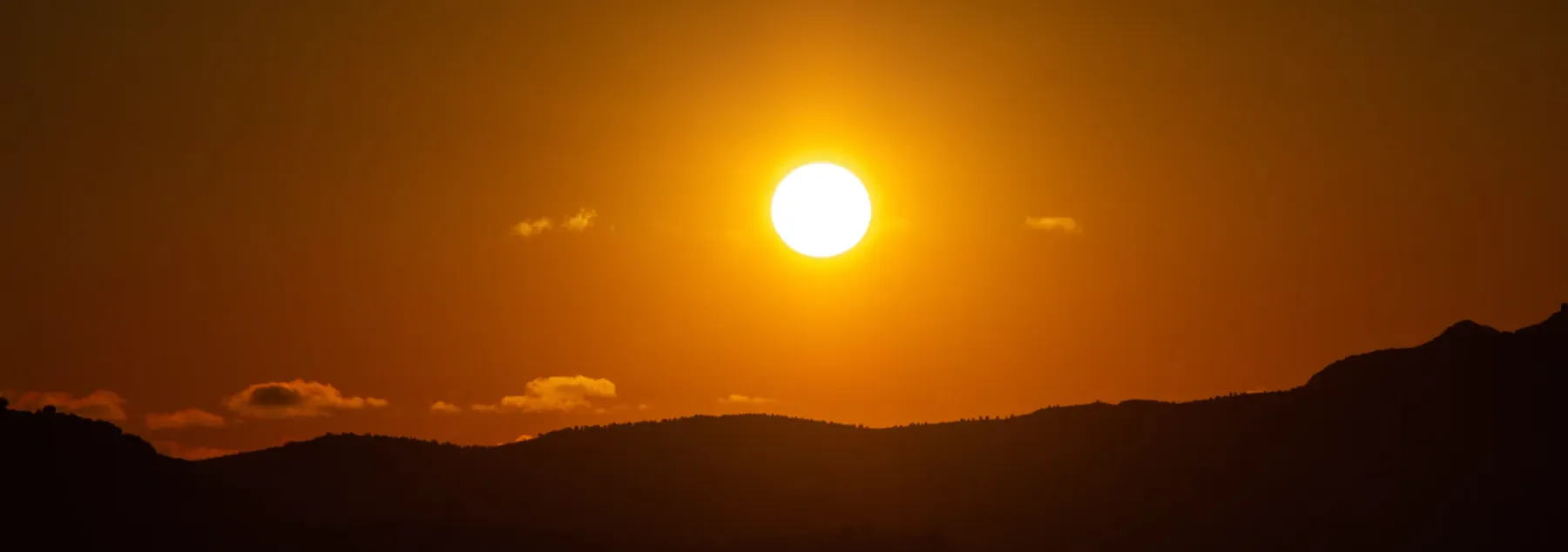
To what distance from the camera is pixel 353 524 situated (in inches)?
3649

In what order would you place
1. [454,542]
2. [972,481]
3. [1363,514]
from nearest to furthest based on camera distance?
1. [454,542]
2. [1363,514]
3. [972,481]

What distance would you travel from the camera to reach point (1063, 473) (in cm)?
11581

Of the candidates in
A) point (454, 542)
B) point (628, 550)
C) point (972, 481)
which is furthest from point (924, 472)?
point (454, 542)

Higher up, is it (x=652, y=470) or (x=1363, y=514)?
(x=652, y=470)

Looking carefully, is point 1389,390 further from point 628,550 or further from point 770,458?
point 628,550

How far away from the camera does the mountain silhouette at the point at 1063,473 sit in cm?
10825

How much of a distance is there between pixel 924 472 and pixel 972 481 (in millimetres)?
3922

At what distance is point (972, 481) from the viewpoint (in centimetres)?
11612

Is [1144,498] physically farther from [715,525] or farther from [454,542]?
[454,542]

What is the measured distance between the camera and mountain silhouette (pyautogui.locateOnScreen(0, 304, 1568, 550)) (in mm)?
108250

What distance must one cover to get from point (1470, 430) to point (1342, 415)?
9.11 metres

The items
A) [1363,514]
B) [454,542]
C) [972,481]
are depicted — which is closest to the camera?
[454,542]

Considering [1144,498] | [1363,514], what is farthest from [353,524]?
[1363,514]

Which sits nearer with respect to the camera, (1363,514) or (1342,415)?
(1363,514)
